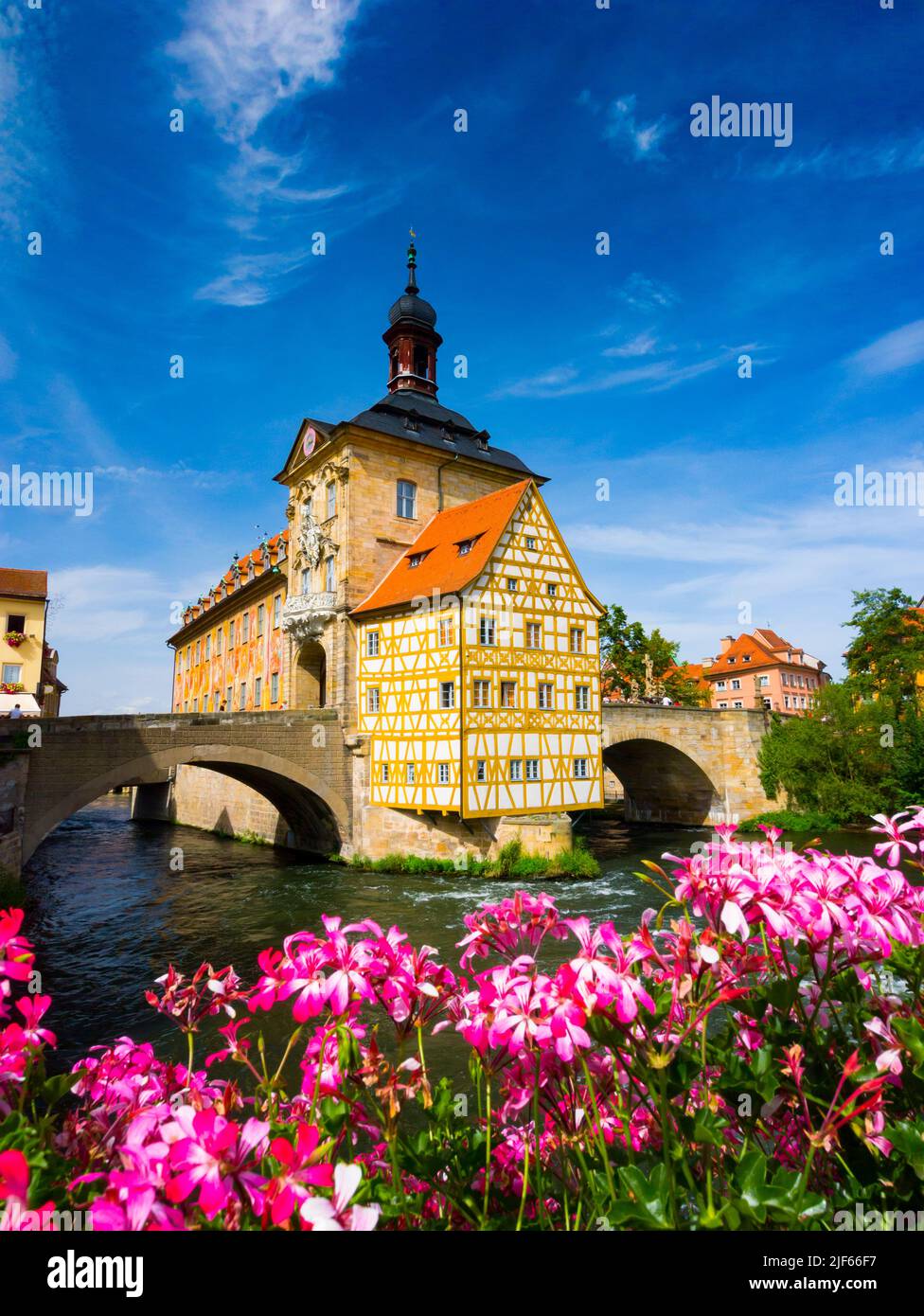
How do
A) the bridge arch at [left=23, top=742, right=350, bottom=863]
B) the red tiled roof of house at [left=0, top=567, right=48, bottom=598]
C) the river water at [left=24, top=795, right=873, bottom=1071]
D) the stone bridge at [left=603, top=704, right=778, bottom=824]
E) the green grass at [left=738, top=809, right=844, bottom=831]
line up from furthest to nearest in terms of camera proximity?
the red tiled roof of house at [left=0, top=567, right=48, bottom=598]
the stone bridge at [left=603, top=704, right=778, bottom=824]
the green grass at [left=738, top=809, right=844, bottom=831]
the bridge arch at [left=23, top=742, right=350, bottom=863]
the river water at [left=24, top=795, right=873, bottom=1071]

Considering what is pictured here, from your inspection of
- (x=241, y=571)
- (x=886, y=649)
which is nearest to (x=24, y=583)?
(x=241, y=571)

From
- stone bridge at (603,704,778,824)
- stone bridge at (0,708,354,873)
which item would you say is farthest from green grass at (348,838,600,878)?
stone bridge at (603,704,778,824)

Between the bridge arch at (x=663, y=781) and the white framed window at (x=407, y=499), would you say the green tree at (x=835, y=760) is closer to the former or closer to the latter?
the bridge arch at (x=663, y=781)

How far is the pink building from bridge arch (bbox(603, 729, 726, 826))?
28.1 metres

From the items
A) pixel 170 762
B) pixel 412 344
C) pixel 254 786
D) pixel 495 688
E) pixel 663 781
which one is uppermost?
pixel 412 344

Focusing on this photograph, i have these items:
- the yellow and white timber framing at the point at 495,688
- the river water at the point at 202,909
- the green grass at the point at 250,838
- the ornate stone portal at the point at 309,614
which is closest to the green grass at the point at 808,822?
the river water at the point at 202,909

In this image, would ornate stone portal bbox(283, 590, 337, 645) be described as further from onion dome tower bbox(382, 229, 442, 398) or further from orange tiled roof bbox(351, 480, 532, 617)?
onion dome tower bbox(382, 229, 442, 398)

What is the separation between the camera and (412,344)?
31703 mm

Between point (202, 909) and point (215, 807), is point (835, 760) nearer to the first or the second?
point (202, 909)

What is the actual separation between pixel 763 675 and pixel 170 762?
2148 inches

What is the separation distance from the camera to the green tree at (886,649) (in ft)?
107

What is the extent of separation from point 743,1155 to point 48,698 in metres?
62.6

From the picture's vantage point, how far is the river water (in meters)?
10.8
